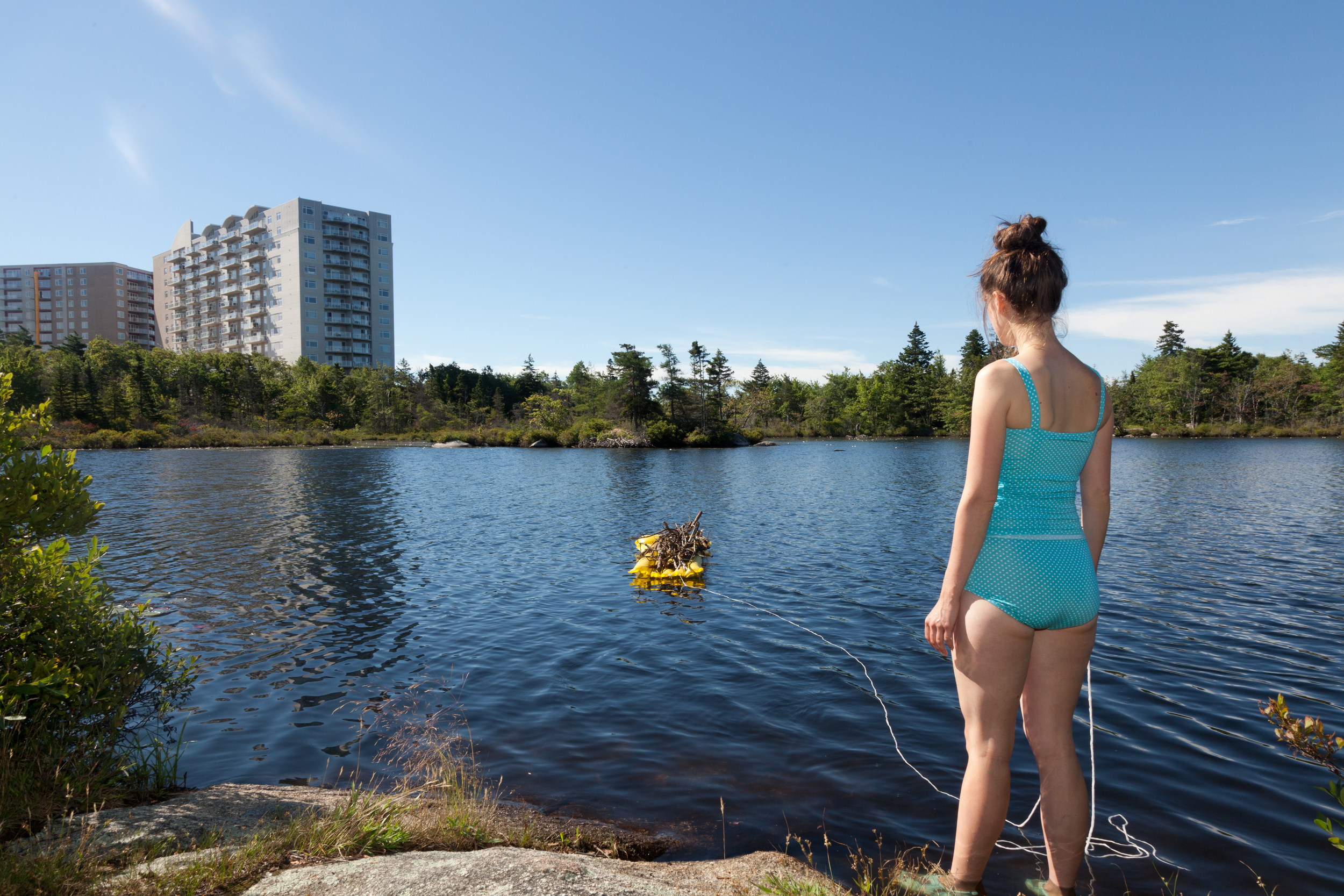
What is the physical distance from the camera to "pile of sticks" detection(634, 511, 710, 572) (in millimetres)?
15000

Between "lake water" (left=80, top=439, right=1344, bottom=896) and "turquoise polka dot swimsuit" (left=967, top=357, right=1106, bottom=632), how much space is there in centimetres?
257

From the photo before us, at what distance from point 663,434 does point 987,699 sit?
2954 inches

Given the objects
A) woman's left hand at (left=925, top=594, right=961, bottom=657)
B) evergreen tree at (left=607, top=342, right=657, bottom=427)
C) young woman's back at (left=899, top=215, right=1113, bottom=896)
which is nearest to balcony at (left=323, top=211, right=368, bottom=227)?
evergreen tree at (left=607, top=342, right=657, bottom=427)

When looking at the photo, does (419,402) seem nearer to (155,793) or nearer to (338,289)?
(338,289)

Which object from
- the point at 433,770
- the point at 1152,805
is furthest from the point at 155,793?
the point at 1152,805

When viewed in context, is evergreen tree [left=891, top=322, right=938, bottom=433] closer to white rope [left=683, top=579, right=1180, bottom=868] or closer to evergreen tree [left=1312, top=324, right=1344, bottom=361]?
evergreen tree [left=1312, top=324, right=1344, bottom=361]

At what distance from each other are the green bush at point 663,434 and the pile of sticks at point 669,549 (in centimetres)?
6161

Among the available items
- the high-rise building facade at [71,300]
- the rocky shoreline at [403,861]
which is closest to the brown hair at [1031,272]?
the rocky shoreline at [403,861]

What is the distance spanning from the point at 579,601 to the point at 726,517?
12052 millimetres

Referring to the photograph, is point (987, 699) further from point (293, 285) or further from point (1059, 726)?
point (293, 285)

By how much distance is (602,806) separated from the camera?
18.3ft

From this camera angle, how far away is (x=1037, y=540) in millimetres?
2908

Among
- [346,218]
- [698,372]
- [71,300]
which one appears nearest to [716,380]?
[698,372]

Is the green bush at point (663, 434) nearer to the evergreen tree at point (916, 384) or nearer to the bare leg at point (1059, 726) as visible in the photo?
the evergreen tree at point (916, 384)
